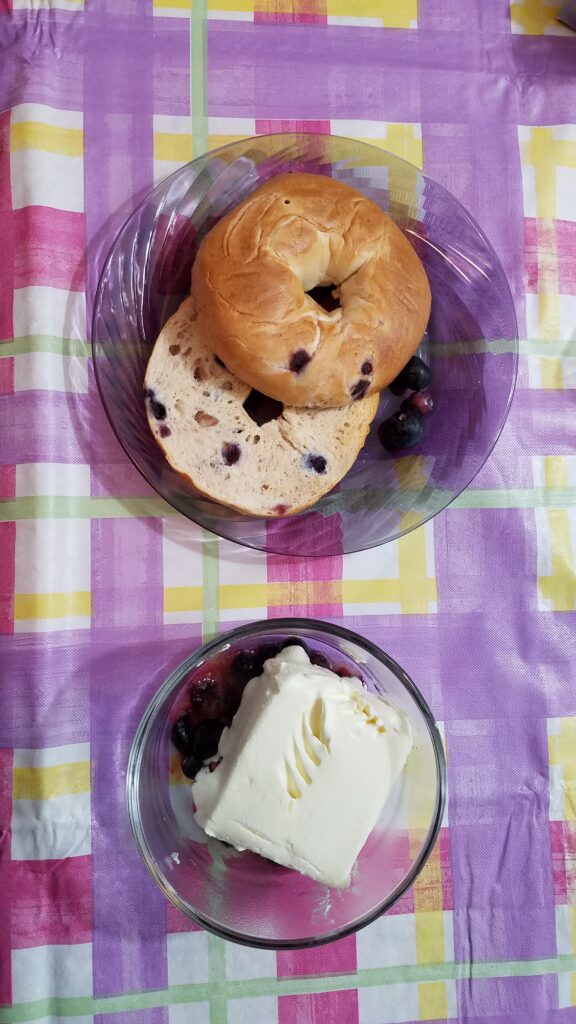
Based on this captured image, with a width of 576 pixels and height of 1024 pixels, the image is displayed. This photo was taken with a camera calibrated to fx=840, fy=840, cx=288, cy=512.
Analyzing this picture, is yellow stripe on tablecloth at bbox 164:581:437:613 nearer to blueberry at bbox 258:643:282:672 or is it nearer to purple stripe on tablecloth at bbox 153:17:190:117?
blueberry at bbox 258:643:282:672

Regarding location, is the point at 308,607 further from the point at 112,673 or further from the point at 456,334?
the point at 456,334

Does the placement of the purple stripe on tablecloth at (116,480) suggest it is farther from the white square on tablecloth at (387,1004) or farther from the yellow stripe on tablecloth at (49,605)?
the white square on tablecloth at (387,1004)

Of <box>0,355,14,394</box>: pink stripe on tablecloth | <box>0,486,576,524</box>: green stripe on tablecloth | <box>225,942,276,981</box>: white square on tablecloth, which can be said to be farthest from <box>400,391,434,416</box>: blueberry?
<box>225,942,276,981</box>: white square on tablecloth

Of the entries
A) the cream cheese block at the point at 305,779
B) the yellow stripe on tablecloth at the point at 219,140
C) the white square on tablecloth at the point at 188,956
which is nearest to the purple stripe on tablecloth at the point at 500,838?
the cream cheese block at the point at 305,779


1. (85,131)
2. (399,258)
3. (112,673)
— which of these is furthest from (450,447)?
(85,131)

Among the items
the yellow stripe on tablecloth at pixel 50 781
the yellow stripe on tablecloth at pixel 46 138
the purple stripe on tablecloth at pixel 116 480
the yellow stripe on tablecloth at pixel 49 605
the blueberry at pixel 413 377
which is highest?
the yellow stripe on tablecloth at pixel 46 138
